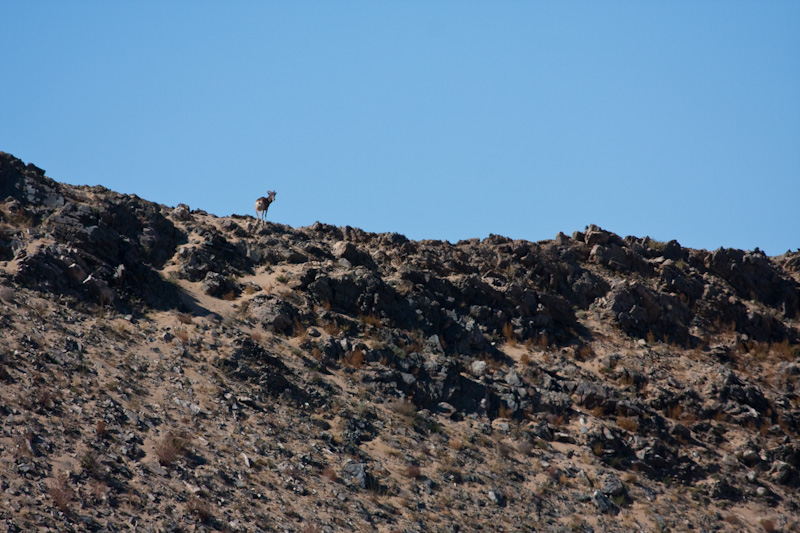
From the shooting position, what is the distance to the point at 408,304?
96.9ft

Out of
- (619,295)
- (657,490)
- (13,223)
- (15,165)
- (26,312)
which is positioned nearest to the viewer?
(26,312)

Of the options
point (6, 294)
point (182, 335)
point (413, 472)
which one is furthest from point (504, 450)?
point (6, 294)

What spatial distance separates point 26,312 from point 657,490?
64.2ft

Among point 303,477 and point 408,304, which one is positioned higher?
point 408,304

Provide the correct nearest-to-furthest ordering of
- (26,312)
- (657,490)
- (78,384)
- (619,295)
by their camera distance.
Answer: (78,384) < (26,312) < (657,490) < (619,295)

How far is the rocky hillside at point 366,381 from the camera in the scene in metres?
18.4

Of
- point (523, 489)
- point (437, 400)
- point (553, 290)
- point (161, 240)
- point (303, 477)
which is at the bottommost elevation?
point (303, 477)

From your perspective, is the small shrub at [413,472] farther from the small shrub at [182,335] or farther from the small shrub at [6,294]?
the small shrub at [6,294]

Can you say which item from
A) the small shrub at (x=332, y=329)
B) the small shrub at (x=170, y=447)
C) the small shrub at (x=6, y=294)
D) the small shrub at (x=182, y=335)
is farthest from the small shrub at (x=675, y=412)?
the small shrub at (x=6, y=294)

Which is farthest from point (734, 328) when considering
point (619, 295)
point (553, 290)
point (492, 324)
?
point (492, 324)

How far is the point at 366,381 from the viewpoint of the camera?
25.5 metres

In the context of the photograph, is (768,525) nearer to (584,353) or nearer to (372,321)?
(584,353)

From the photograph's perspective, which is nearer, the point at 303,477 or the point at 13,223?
the point at 303,477

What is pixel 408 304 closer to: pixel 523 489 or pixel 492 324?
pixel 492 324
